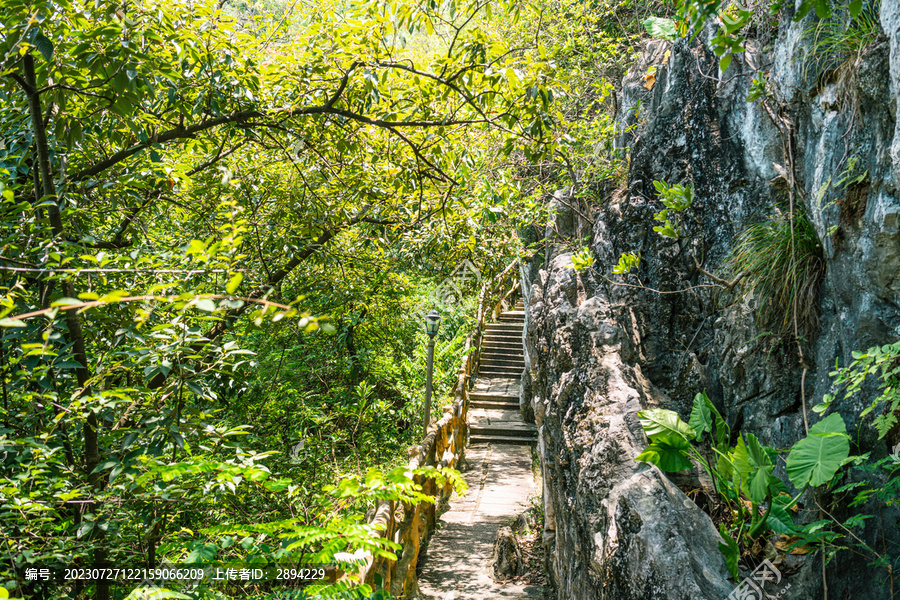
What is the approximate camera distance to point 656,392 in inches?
187

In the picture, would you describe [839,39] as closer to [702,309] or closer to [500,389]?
[702,309]

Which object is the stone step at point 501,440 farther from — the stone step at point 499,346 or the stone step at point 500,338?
the stone step at point 500,338

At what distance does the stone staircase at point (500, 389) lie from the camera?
486 inches

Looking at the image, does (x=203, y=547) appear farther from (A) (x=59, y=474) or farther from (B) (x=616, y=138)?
(B) (x=616, y=138)

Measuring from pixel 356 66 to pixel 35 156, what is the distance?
6.31ft

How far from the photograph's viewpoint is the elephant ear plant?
8.64 feet

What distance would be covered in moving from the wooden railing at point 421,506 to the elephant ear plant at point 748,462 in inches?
66.7

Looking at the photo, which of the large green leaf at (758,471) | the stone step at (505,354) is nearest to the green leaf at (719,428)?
the large green leaf at (758,471)

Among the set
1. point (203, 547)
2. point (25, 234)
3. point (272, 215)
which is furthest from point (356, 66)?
→ point (203, 547)

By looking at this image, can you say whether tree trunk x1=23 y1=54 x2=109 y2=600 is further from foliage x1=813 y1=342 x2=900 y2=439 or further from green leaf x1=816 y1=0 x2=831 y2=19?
foliage x1=813 y1=342 x2=900 y2=439

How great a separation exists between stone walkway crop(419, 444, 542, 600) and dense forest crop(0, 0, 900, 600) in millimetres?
2082

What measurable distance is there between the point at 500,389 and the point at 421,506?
7301 millimetres

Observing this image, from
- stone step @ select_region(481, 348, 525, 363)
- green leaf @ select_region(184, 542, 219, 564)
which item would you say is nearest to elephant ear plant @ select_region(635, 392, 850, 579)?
green leaf @ select_region(184, 542, 219, 564)

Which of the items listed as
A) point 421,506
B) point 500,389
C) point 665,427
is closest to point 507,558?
point 421,506
